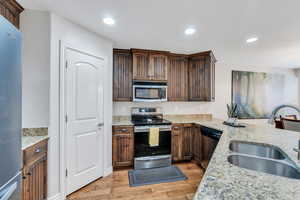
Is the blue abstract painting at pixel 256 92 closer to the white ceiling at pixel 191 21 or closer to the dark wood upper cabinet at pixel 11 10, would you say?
the white ceiling at pixel 191 21

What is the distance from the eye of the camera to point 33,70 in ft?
6.00

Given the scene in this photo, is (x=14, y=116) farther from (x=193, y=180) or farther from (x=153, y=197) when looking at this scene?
(x=193, y=180)

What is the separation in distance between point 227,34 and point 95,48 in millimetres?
2186

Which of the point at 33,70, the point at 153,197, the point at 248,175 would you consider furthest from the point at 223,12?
the point at 153,197

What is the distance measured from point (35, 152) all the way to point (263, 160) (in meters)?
2.22

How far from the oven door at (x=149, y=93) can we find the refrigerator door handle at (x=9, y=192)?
7.35ft

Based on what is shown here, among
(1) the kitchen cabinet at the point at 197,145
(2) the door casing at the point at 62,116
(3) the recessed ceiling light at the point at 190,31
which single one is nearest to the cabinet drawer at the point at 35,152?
(2) the door casing at the point at 62,116

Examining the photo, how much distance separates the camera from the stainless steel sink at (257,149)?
4.57 feet

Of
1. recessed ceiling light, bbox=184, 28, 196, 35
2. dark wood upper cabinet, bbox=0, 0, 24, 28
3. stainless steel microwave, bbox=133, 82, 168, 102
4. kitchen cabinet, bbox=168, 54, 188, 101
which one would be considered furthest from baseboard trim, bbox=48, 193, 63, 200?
recessed ceiling light, bbox=184, 28, 196, 35

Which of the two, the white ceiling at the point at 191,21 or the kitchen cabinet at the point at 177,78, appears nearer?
the white ceiling at the point at 191,21

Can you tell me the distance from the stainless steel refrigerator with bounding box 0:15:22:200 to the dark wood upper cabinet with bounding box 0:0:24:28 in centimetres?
94

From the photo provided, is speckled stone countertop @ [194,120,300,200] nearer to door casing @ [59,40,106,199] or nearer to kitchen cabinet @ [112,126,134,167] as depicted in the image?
door casing @ [59,40,106,199]

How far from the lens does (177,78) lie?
3.55 metres

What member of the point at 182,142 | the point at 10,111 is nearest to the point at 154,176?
the point at 182,142
